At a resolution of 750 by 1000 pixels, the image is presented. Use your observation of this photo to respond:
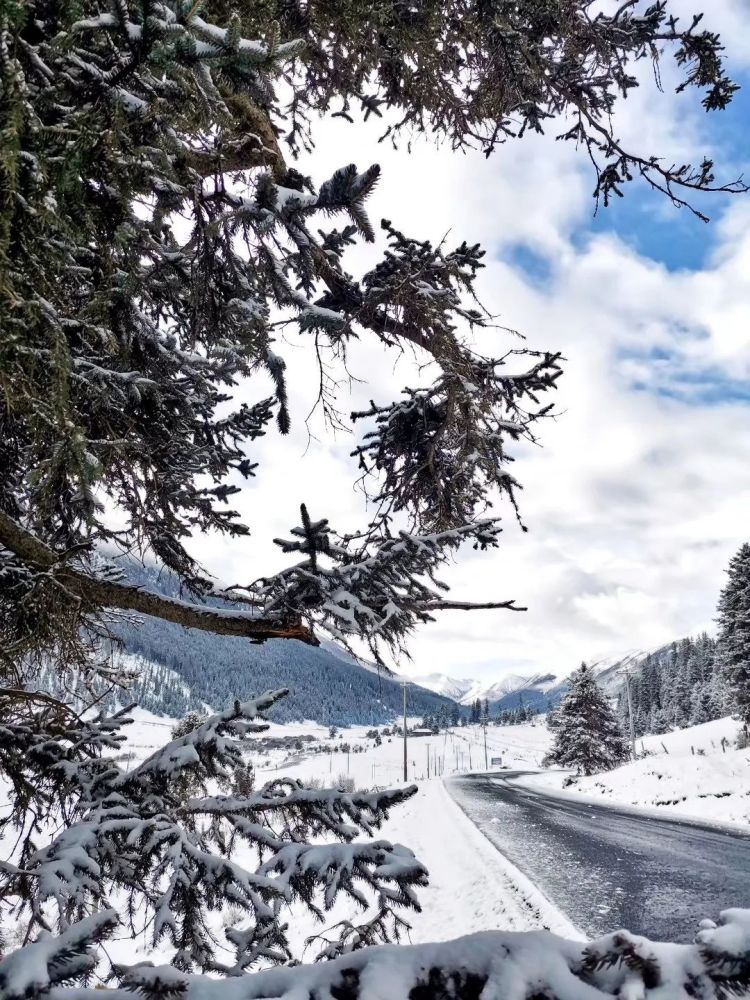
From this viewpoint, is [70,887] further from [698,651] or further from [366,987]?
[698,651]

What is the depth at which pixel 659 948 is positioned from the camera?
109 cm

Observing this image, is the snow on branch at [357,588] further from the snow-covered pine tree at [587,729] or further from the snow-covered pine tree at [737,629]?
the snow-covered pine tree at [587,729]

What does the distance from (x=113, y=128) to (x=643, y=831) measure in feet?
59.5

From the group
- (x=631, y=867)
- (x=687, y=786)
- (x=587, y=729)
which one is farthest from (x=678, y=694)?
(x=631, y=867)

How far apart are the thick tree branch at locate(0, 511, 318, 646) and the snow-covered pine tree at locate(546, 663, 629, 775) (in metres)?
49.4

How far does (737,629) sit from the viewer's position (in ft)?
112

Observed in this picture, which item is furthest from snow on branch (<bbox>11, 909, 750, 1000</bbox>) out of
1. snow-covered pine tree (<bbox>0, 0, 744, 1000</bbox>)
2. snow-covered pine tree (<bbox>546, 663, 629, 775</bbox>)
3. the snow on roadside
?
snow-covered pine tree (<bbox>546, 663, 629, 775</bbox>)

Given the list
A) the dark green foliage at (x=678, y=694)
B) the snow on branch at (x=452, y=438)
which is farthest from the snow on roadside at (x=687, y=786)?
the dark green foliage at (x=678, y=694)

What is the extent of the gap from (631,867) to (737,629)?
1144 inches

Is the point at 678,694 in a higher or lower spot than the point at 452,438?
lower

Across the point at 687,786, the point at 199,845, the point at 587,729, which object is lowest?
the point at 587,729

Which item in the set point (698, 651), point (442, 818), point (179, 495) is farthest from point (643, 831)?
point (698, 651)

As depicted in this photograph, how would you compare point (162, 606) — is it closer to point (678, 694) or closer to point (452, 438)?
point (452, 438)

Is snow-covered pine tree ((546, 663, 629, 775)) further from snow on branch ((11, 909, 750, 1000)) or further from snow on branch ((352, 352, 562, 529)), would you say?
snow on branch ((11, 909, 750, 1000))
